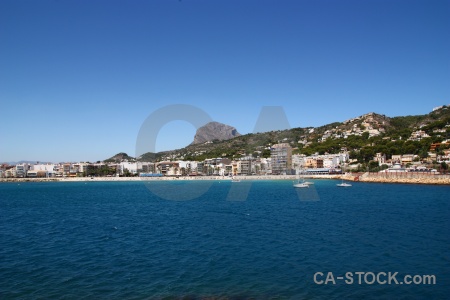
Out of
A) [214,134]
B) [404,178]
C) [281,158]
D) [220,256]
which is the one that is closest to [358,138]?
[281,158]

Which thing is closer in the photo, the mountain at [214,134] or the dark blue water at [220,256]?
the dark blue water at [220,256]

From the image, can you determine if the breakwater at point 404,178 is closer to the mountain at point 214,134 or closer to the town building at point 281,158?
the town building at point 281,158

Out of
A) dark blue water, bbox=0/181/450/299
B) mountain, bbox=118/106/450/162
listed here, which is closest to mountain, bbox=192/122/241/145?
mountain, bbox=118/106/450/162

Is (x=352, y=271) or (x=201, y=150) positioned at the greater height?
(x=201, y=150)

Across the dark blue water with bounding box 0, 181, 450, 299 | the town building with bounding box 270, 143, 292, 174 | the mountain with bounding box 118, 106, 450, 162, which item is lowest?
the dark blue water with bounding box 0, 181, 450, 299

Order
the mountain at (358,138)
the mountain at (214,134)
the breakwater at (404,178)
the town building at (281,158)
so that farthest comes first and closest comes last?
1. the mountain at (214,134)
2. the mountain at (358,138)
3. the town building at (281,158)
4. the breakwater at (404,178)

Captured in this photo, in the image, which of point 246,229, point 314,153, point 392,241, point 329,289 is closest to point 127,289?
point 329,289

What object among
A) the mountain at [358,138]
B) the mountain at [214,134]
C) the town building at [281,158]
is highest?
the mountain at [214,134]

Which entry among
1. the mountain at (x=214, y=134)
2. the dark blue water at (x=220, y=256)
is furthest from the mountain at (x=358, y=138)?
the dark blue water at (x=220, y=256)

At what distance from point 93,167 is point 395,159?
102 metres

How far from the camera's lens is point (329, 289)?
28.8ft

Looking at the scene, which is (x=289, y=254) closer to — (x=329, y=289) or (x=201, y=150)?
(x=329, y=289)

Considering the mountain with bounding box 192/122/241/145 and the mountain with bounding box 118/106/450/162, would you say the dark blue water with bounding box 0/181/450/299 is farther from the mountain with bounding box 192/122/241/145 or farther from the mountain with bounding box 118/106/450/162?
the mountain with bounding box 192/122/241/145

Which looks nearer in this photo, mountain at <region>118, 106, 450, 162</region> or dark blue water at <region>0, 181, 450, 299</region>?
dark blue water at <region>0, 181, 450, 299</region>
